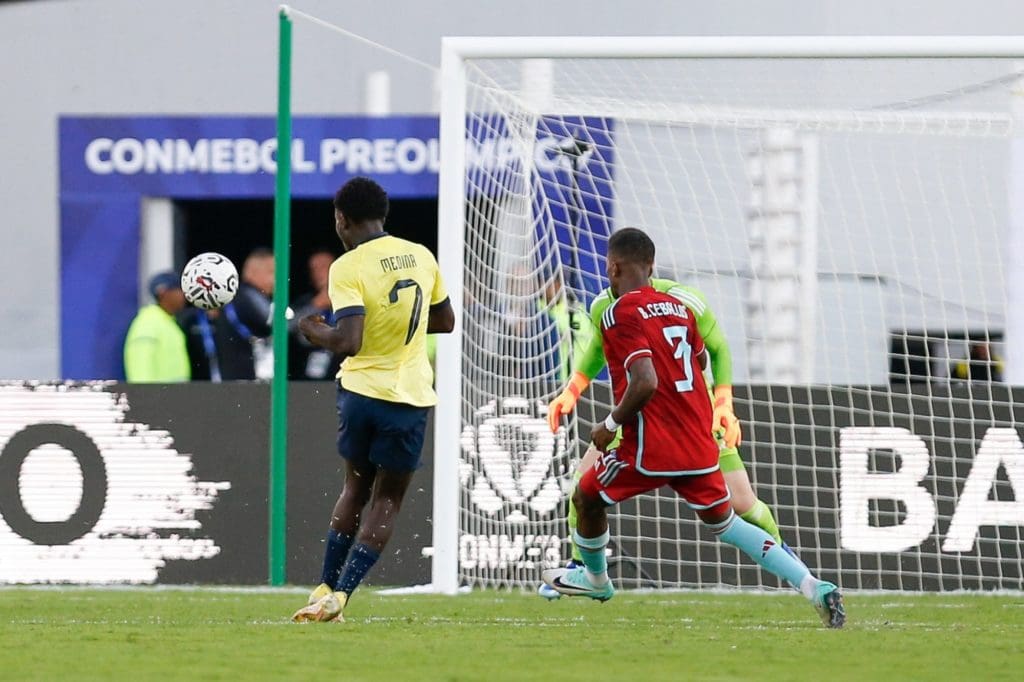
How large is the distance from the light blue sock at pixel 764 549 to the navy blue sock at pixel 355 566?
140 cm

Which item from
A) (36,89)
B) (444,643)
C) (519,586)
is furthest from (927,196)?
(36,89)

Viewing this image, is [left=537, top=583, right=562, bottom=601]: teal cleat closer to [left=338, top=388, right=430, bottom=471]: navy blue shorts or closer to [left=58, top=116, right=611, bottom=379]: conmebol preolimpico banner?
[left=338, top=388, right=430, bottom=471]: navy blue shorts

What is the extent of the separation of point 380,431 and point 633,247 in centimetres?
128

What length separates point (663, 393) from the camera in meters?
7.45

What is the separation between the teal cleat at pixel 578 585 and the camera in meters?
7.95

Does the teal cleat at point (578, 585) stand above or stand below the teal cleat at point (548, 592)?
above

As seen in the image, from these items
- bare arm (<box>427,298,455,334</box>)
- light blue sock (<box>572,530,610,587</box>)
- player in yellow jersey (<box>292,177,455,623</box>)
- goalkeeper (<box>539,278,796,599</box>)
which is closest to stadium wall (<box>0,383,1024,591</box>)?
goalkeeper (<box>539,278,796,599</box>)

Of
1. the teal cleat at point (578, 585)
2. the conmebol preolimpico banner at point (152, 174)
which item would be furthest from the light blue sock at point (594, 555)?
the conmebol preolimpico banner at point (152, 174)

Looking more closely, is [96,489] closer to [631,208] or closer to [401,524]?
[401,524]

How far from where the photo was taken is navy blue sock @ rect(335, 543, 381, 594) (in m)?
7.58

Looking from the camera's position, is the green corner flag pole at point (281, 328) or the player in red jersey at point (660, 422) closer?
the player in red jersey at point (660, 422)

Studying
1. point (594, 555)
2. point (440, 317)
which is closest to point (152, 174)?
point (440, 317)

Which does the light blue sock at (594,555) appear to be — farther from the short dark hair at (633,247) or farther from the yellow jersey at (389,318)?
the short dark hair at (633,247)

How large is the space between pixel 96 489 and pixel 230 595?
1297mm
